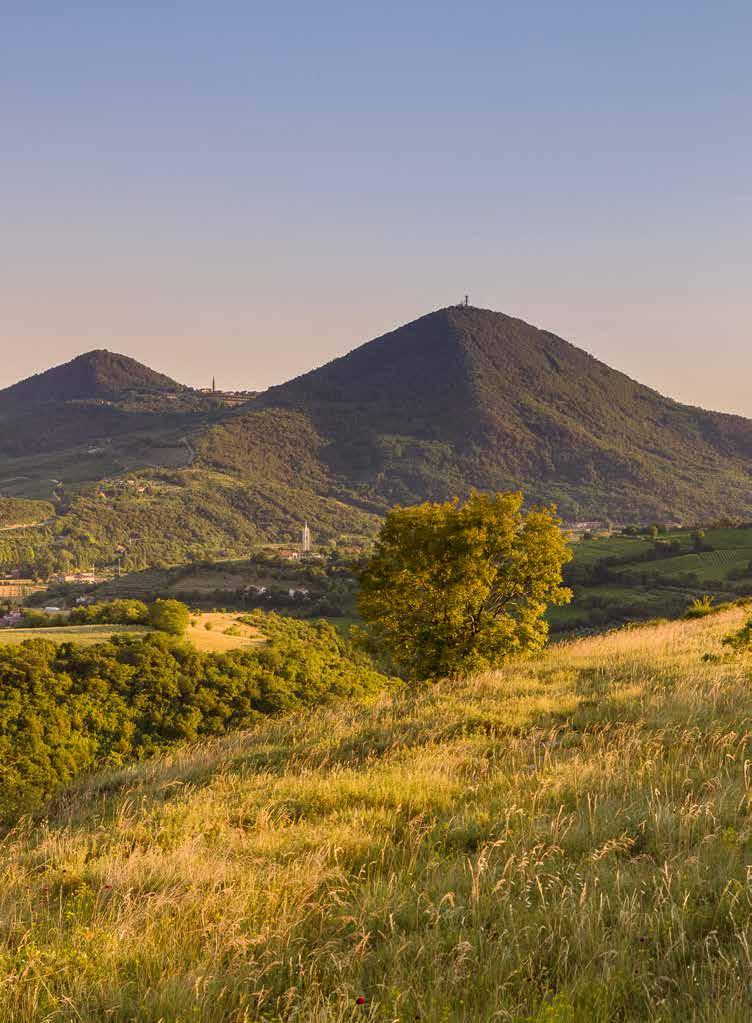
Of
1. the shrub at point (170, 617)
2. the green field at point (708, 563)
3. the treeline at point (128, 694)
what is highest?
the green field at point (708, 563)

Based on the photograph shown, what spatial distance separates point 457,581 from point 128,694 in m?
50.8

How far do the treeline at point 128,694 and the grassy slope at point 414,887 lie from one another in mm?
47938

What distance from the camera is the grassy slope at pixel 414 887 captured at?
320 centimetres

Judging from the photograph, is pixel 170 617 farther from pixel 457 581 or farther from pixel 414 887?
pixel 414 887

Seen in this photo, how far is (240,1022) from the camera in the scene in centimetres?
303

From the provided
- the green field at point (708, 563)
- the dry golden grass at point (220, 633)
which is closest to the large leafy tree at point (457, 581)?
the dry golden grass at point (220, 633)

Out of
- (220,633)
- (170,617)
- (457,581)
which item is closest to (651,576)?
(220,633)

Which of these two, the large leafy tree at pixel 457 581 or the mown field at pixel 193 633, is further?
the mown field at pixel 193 633

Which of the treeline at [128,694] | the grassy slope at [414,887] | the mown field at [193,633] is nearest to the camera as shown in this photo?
the grassy slope at [414,887]

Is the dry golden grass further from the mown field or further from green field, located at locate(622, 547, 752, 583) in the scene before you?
green field, located at locate(622, 547, 752, 583)

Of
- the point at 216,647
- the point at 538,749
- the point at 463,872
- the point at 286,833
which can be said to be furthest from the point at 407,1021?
the point at 216,647

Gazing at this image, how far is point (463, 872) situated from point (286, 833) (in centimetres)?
166

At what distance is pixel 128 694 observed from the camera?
2534 inches

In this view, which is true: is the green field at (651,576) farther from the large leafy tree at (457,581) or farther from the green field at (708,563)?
the large leafy tree at (457,581)
